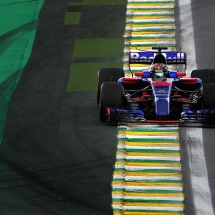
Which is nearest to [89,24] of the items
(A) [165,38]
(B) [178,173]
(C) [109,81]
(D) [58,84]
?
(A) [165,38]

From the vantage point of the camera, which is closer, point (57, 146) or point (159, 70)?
point (57, 146)

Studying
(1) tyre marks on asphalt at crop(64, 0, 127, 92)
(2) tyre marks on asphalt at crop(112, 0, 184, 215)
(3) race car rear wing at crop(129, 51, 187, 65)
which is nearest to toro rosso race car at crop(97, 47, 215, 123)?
(3) race car rear wing at crop(129, 51, 187, 65)

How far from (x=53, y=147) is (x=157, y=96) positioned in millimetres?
2985

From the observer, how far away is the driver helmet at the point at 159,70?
24594 mm

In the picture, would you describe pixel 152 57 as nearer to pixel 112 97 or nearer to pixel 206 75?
pixel 206 75

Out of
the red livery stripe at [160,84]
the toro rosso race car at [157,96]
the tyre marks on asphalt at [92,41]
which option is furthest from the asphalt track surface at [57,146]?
the red livery stripe at [160,84]

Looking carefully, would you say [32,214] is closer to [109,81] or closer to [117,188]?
[117,188]

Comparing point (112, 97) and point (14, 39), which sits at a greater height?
point (14, 39)

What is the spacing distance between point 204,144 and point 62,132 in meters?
3.79

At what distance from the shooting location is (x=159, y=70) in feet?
81.4

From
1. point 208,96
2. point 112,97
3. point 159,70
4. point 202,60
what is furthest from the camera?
point 202,60

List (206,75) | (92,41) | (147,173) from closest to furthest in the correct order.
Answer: (147,173) < (206,75) < (92,41)

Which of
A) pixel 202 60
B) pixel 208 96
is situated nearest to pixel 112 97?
pixel 208 96

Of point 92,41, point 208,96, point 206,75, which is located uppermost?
point 92,41
